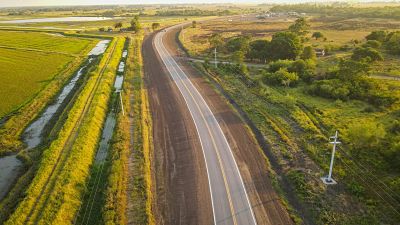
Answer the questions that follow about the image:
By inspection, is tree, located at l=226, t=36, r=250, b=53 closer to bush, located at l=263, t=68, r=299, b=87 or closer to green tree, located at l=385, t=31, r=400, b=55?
bush, located at l=263, t=68, r=299, b=87

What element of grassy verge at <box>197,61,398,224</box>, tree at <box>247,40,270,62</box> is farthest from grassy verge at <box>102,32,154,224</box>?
tree at <box>247,40,270,62</box>

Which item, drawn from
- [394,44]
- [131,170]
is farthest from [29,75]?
[394,44]

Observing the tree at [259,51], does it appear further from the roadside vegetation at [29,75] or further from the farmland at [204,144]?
the roadside vegetation at [29,75]

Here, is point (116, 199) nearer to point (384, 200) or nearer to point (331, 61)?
point (384, 200)

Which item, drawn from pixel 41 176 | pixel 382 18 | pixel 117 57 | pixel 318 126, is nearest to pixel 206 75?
pixel 318 126

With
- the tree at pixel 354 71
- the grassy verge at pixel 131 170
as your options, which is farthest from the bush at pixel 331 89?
the grassy verge at pixel 131 170

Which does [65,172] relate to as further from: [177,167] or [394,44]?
[394,44]
